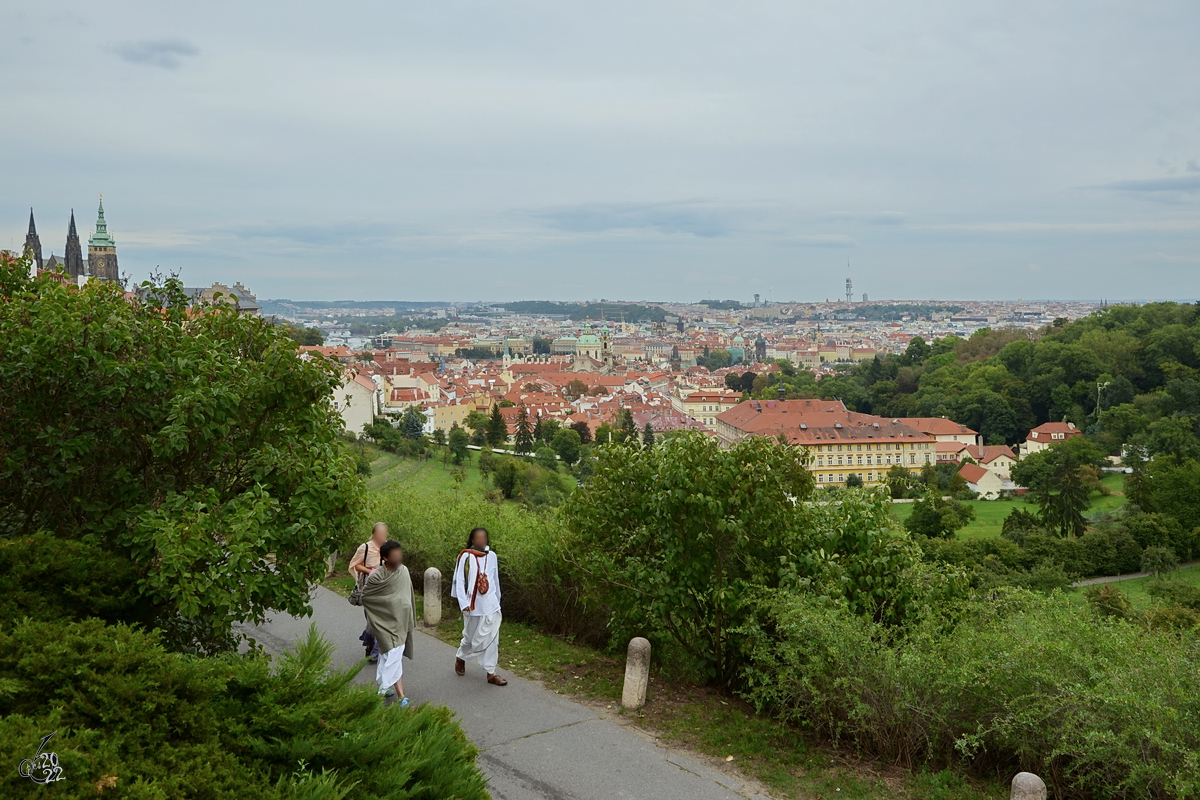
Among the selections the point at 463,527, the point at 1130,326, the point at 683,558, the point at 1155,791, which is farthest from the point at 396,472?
the point at 1130,326

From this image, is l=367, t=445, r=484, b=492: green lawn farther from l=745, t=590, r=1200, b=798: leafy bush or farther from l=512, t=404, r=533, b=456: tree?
l=745, t=590, r=1200, b=798: leafy bush

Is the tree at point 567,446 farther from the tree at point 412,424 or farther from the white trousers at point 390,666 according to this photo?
the white trousers at point 390,666

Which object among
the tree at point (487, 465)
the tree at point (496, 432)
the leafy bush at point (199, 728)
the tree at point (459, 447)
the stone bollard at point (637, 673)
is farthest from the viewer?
the tree at point (496, 432)

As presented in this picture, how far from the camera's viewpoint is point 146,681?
146 inches

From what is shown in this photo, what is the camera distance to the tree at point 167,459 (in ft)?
16.4

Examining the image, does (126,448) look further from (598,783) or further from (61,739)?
(598,783)

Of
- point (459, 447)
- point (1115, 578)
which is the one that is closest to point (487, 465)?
point (459, 447)

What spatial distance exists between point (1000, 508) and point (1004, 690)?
5933cm

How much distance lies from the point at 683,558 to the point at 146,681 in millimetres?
3935

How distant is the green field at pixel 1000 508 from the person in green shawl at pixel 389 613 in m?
48.3

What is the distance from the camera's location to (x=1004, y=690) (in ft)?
17.0

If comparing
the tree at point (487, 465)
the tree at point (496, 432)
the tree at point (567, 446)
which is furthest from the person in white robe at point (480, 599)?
the tree at point (496, 432)

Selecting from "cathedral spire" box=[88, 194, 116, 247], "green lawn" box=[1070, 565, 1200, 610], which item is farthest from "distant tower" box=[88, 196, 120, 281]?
"green lawn" box=[1070, 565, 1200, 610]

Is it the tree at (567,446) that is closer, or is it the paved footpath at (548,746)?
the paved footpath at (548,746)
